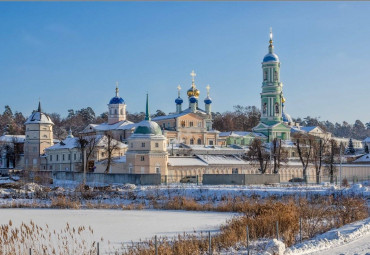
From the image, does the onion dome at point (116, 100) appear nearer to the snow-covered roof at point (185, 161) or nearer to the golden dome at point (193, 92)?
the golden dome at point (193, 92)

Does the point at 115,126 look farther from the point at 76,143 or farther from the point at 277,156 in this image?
the point at 277,156

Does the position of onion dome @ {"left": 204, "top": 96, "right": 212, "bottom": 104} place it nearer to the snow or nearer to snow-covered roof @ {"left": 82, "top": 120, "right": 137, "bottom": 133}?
snow-covered roof @ {"left": 82, "top": 120, "right": 137, "bottom": 133}

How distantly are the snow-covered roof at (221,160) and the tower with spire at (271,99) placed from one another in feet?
69.4

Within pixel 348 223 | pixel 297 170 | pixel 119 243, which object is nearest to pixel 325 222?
pixel 348 223

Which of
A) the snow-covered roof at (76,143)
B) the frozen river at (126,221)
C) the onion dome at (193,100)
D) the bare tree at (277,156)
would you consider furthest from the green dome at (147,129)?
the onion dome at (193,100)

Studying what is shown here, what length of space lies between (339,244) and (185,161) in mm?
45827

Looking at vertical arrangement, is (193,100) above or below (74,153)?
above

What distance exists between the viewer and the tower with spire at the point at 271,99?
87312mm

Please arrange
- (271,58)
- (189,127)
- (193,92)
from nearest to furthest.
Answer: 1. (189,127)
2. (271,58)
3. (193,92)

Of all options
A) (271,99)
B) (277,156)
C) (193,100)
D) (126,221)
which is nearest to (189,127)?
(193,100)

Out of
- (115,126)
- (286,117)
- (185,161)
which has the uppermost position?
(286,117)

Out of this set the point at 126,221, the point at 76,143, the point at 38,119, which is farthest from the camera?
the point at 38,119

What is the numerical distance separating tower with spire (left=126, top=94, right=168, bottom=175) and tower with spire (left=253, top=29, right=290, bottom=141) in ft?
115

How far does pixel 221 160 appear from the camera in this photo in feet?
210
